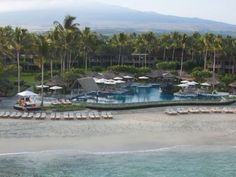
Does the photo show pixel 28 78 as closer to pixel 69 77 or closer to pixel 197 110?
pixel 69 77

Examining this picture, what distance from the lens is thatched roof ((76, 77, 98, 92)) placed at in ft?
197

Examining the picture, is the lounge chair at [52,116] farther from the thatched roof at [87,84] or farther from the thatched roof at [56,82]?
the thatched roof at [87,84]

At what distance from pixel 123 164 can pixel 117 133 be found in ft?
24.2

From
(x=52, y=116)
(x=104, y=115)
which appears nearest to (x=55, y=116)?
(x=52, y=116)

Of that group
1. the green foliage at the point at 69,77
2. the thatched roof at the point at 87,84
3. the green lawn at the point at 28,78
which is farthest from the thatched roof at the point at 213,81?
the green lawn at the point at 28,78

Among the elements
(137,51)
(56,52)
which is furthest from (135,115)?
(137,51)

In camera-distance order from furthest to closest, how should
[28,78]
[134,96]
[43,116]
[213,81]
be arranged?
[28,78] → [213,81] → [134,96] → [43,116]

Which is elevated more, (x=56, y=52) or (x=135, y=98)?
(x=56, y=52)

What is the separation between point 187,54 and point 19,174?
239ft

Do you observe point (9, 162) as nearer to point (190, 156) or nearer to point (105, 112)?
point (190, 156)

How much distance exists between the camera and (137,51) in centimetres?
9650

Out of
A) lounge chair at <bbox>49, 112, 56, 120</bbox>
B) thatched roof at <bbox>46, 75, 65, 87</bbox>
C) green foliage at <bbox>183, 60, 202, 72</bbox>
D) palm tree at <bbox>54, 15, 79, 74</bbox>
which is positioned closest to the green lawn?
palm tree at <bbox>54, 15, 79, 74</bbox>

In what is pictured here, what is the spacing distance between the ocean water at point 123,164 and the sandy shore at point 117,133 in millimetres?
1460

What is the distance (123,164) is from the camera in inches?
1179
